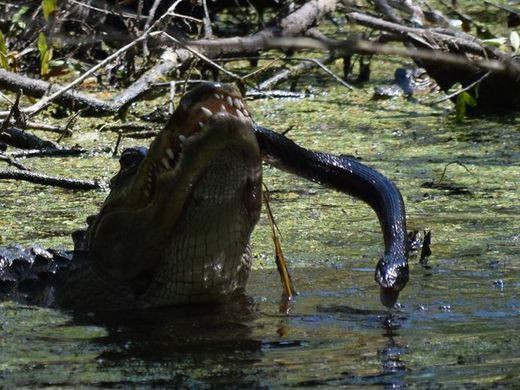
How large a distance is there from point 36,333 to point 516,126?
14.4 feet

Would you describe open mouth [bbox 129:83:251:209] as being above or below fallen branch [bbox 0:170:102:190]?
above

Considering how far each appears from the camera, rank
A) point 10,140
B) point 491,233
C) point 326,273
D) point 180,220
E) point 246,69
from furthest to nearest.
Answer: point 246,69
point 10,140
point 491,233
point 326,273
point 180,220

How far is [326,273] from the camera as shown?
4707 mm

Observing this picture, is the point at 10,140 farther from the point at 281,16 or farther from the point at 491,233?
the point at 491,233

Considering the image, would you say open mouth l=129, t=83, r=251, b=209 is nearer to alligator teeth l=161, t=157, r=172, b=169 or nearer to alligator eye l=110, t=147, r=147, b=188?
alligator teeth l=161, t=157, r=172, b=169

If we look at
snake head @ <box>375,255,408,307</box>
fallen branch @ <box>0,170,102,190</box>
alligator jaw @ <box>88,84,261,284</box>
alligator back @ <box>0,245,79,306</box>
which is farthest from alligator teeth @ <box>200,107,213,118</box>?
fallen branch @ <box>0,170,102,190</box>

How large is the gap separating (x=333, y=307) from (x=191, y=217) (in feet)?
1.91

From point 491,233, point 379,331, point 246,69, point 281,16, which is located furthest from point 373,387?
point 246,69

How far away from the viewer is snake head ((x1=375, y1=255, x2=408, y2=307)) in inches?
141

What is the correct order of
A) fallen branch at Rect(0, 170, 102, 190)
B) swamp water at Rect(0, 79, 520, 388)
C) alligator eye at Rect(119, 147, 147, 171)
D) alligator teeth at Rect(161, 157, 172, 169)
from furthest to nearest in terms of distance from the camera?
fallen branch at Rect(0, 170, 102, 190) < alligator eye at Rect(119, 147, 147, 171) < alligator teeth at Rect(161, 157, 172, 169) < swamp water at Rect(0, 79, 520, 388)

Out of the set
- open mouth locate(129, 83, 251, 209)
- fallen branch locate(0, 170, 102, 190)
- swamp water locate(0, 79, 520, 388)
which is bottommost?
swamp water locate(0, 79, 520, 388)

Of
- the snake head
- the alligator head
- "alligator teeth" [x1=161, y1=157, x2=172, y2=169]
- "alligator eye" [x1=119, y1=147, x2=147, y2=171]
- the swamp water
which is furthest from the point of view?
"alligator eye" [x1=119, y1=147, x2=147, y2=171]

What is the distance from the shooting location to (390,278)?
3588 mm

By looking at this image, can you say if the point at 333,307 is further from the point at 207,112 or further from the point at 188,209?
the point at 207,112
